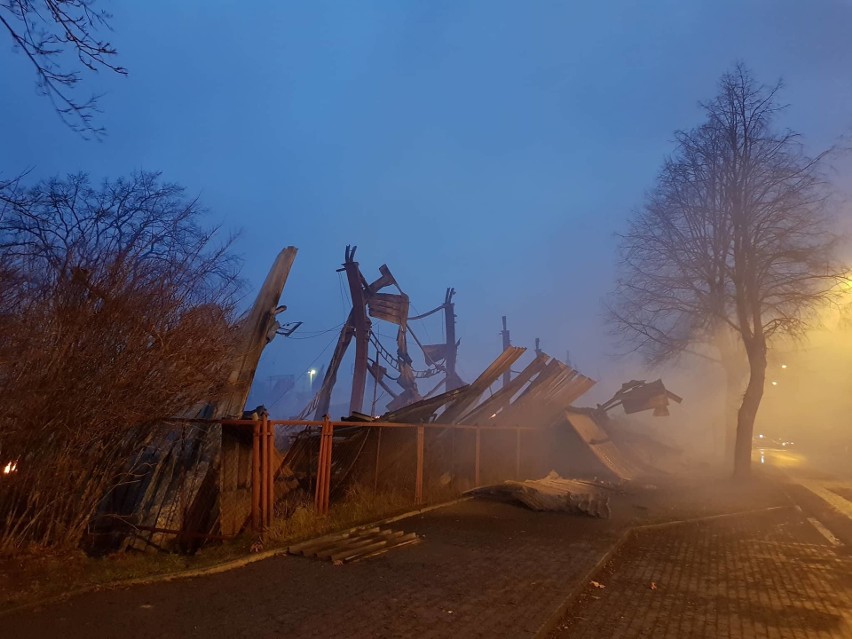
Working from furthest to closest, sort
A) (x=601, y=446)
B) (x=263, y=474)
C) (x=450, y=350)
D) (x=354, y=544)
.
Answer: (x=450, y=350) < (x=601, y=446) < (x=263, y=474) < (x=354, y=544)

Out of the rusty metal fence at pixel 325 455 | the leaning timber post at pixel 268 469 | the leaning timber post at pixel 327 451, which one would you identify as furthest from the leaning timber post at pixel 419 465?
the leaning timber post at pixel 268 469

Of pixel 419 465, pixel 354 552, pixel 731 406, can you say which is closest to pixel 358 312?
pixel 419 465

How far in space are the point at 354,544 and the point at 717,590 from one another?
4.12 meters

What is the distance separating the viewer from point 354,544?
7.76m

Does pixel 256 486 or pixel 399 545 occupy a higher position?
pixel 256 486

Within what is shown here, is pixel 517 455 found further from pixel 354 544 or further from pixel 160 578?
pixel 160 578

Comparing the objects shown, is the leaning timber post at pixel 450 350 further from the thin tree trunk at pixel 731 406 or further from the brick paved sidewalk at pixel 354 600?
the brick paved sidewalk at pixel 354 600

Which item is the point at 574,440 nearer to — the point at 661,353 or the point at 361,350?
the point at 661,353

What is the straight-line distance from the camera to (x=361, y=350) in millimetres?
25219

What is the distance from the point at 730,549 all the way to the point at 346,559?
5632mm

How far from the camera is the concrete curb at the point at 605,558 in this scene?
5.26 metres

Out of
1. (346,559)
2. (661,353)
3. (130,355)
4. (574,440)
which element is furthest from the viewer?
(661,353)

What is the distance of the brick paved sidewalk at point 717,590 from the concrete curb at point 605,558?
0.22ft

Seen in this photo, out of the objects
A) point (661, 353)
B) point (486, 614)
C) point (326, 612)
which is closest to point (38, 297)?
point (326, 612)
